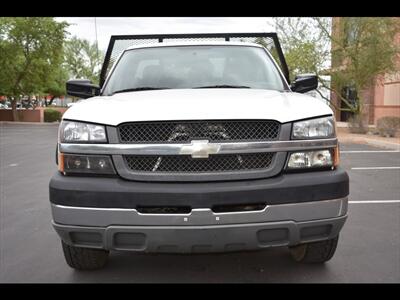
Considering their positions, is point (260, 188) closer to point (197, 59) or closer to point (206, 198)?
point (206, 198)

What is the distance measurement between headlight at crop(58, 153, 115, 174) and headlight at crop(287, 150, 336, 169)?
121 cm

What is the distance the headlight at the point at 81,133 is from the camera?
314 cm

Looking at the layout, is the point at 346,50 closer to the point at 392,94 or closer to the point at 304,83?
the point at 392,94

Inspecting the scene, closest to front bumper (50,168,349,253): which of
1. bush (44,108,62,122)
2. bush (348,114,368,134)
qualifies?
bush (348,114,368,134)

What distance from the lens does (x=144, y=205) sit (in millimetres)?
2955

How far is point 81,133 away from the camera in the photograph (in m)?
3.20

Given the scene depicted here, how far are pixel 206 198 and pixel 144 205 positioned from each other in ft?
1.29

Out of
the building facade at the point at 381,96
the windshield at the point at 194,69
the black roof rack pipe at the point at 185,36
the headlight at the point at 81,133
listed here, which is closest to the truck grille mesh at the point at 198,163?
the headlight at the point at 81,133

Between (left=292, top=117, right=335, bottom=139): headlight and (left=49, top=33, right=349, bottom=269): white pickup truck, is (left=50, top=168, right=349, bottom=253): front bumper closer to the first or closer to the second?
(left=49, top=33, right=349, bottom=269): white pickup truck

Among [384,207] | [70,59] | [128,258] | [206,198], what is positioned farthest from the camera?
[70,59]

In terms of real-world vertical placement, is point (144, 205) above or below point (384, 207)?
above
